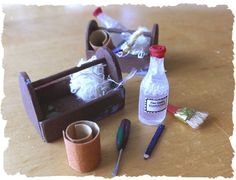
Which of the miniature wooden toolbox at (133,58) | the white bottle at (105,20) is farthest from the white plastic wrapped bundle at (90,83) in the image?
the white bottle at (105,20)

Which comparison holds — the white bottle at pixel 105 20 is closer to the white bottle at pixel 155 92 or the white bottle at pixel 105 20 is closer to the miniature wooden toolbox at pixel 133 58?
the miniature wooden toolbox at pixel 133 58

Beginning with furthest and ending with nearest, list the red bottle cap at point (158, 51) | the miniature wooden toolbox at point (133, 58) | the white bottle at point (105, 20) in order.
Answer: the white bottle at point (105, 20) < the miniature wooden toolbox at point (133, 58) < the red bottle cap at point (158, 51)

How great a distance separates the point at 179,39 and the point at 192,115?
384 millimetres

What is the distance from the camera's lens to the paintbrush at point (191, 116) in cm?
68

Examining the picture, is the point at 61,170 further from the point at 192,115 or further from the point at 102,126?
the point at 192,115

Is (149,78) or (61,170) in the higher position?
(149,78)

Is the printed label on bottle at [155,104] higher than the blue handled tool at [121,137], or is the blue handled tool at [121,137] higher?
the printed label on bottle at [155,104]

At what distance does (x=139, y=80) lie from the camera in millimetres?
835

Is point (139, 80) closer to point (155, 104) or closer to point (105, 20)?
point (155, 104)

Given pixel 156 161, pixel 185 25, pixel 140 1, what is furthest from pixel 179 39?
pixel 156 161

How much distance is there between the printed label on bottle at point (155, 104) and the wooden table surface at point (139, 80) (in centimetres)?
5

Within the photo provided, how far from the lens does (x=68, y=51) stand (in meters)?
0.95

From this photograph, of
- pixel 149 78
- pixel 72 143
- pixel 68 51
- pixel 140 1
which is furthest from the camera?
pixel 140 1

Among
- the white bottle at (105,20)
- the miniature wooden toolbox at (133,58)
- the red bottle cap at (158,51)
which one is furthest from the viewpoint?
the white bottle at (105,20)
